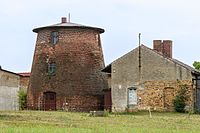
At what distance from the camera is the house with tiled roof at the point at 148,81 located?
5675cm

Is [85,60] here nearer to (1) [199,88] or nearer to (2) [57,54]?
(2) [57,54]

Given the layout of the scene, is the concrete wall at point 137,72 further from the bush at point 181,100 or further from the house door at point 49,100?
the house door at point 49,100

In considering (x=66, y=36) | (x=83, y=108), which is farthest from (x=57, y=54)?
(x=83, y=108)

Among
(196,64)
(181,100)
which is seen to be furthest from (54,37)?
(196,64)

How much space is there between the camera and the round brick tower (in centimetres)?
6431

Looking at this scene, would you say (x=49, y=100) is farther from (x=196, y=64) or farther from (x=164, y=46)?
(x=196, y=64)

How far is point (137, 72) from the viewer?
58.8 m

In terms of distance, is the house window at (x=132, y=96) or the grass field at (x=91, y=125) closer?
the grass field at (x=91, y=125)

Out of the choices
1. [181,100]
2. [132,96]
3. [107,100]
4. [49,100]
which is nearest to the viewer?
[181,100]

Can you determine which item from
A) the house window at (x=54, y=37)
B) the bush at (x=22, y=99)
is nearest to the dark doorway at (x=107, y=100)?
the house window at (x=54, y=37)

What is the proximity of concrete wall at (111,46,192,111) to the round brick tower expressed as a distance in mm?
5077

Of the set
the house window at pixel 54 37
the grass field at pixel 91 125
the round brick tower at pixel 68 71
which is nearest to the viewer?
the grass field at pixel 91 125

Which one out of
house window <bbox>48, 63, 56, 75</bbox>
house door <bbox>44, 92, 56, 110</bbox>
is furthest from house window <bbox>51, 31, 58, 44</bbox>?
house door <bbox>44, 92, 56, 110</bbox>

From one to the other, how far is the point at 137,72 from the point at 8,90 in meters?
12.4
